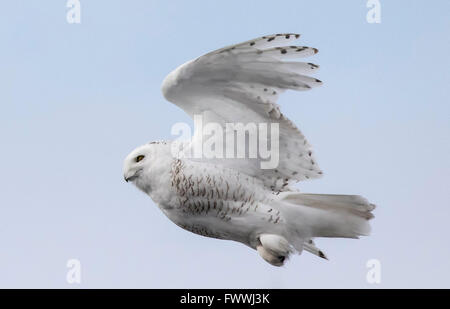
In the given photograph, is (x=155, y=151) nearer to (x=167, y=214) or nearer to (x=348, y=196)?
(x=167, y=214)

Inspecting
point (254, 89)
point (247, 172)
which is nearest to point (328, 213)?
point (247, 172)

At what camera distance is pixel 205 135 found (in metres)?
6.37

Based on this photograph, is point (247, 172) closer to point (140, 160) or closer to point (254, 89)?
point (254, 89)

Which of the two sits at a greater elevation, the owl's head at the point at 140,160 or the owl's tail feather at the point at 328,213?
the owl's head at the point at 140,160

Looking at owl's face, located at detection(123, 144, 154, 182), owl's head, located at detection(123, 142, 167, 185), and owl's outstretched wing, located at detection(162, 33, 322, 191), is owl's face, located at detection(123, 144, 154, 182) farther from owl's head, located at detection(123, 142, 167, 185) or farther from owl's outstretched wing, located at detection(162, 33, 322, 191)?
owl's outstretched wing, located at detection(162, 33, 322, 191)

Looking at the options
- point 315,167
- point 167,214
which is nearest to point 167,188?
point 167,214

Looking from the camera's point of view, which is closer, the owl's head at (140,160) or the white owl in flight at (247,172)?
the white owl in flight at (247,172)

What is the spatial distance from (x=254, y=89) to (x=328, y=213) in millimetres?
1002

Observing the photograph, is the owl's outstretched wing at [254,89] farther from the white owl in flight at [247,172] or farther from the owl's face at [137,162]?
the owl's face at [137,162]

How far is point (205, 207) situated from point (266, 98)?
85 centimetres

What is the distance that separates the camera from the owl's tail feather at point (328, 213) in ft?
20.5

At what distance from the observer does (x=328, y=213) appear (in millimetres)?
6293

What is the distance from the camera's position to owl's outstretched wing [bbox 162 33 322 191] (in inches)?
237

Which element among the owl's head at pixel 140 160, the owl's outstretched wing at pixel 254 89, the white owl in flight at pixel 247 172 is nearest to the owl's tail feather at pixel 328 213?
the white owl in flight at pixel 247 172
